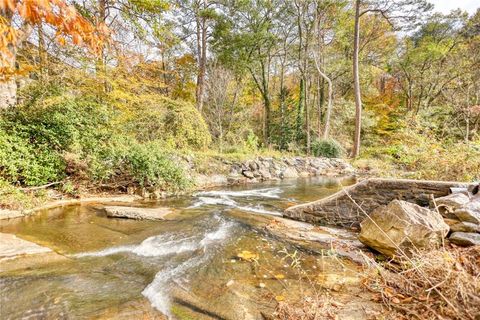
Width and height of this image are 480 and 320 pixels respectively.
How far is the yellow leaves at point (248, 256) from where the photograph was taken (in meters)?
2.80

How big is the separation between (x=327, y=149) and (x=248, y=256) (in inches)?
520

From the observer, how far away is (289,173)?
38.1 ft

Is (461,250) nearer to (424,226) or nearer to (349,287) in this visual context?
(424,226)

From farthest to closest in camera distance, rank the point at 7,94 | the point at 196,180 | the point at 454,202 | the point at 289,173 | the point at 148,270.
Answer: the point at 289,173, the point at 196,180, the point at 7,94, the point at 454,202, the point at 148,270

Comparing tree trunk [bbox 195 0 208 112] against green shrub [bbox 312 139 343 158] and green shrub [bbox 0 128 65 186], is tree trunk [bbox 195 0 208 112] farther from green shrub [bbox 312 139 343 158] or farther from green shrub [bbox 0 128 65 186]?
green shrub [bbox 0 128 65 186]

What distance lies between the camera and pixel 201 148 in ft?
36.2

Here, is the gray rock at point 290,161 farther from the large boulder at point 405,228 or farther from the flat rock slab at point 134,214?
the large boulder at point 405,228

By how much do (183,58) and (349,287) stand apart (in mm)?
17131

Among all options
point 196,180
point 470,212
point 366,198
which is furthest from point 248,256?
point 196,180

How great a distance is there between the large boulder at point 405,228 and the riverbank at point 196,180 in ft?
17.2

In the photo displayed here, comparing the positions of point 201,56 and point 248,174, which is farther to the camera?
point 201,56

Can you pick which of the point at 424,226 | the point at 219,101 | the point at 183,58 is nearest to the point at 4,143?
the point at 424,226

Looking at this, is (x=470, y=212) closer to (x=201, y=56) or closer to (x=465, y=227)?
(x=465, y=227)

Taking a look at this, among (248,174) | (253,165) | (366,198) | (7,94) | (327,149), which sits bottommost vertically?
(366,198)
